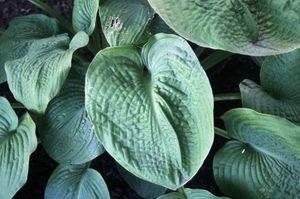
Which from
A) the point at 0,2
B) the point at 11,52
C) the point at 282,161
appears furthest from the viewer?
the point at 0,2

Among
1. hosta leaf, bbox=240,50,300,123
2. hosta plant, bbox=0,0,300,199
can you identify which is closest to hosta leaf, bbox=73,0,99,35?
hosta plant, bbox=0,0,300,199

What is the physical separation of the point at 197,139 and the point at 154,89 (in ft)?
0.36

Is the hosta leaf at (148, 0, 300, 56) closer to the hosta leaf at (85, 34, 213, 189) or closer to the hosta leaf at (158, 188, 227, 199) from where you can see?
the hosta leaf at (85, 34, 213, 189)

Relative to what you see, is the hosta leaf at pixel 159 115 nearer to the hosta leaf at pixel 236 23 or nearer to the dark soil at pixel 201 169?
the hosta leaf at pixel 236 23

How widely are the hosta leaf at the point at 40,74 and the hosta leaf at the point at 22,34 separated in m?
0.15

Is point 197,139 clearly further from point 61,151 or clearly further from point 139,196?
point 139,196

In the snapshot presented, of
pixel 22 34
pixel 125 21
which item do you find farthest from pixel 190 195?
pixel 22 34

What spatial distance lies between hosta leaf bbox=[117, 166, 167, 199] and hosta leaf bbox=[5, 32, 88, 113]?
280 mm

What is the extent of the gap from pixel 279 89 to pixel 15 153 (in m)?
0.51

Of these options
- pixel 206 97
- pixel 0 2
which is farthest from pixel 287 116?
pixel 0 2

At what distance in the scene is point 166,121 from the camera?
2.81ft

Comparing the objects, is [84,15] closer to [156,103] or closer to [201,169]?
[156,103]

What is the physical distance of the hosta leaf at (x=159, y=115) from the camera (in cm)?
84

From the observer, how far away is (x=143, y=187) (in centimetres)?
115
